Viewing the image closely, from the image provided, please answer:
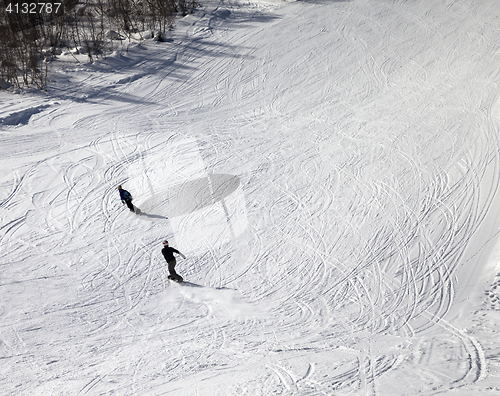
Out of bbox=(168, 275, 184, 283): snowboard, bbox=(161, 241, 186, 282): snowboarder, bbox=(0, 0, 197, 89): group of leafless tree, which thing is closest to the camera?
bbox=(161, 241, 186, 282): snowboarder

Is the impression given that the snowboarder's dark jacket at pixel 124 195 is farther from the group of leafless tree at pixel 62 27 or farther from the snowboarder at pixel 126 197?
the group of leafless tree at pixel 62 27

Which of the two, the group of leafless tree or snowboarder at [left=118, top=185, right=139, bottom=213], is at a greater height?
the group of leafless tree

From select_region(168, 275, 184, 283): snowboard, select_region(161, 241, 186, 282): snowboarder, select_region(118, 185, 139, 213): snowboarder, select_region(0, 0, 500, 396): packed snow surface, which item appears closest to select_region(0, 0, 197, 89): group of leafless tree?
select_region(0, 0, 500, 396): packed snow surface

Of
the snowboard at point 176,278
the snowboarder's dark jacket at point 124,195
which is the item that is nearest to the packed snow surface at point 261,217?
the snowboard at point 176,278

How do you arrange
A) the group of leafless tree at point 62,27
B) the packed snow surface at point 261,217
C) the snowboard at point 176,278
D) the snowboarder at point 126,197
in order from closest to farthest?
the packed snow surface at point 261,217 → the snowboard at point 176,278 → the snowboarder at point 126,197 → the group of leafless tree at point 62,27

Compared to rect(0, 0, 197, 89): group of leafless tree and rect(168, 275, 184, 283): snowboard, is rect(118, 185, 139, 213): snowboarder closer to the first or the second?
rect(168, 275, 184, 283): snowboard

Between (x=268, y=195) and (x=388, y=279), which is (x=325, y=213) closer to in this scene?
(x=268, y=195)
